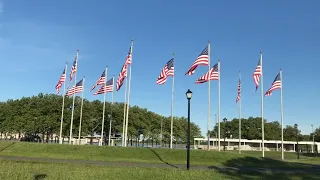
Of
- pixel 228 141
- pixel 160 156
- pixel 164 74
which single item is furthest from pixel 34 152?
pixel 228 141

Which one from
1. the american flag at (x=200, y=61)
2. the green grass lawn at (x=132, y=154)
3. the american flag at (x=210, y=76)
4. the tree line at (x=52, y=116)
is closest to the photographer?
the green grass lawn at (x=132, y=154)

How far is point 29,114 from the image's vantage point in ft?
235

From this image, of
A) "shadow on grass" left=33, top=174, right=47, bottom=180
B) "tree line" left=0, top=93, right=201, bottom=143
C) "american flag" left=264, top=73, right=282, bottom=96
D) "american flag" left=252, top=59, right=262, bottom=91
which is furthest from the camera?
"tree line" left=0, top=93, right=201, bottom=143

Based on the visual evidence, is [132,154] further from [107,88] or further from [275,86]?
[275,86]

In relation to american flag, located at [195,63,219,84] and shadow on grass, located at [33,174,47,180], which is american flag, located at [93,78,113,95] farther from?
shadow on grass, located at [33,174,47,180]

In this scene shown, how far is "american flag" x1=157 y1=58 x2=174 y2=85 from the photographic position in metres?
38.2

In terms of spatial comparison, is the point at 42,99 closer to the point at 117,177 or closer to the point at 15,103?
the point at 15,103

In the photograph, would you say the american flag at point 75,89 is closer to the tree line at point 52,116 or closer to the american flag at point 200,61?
the american flag at point 200,61

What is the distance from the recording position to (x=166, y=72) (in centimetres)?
3859

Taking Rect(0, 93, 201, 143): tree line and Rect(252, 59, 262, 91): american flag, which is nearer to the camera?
Rect(252, 59, 262, 91): american flag

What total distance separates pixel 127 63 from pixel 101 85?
6.64 metres

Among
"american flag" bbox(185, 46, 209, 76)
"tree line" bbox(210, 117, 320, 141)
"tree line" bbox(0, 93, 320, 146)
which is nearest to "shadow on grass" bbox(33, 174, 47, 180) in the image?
"american flag" bbox(185, 46, 209, 76)

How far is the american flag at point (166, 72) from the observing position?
38156mm

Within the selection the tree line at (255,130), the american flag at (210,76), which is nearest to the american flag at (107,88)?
the american flag at (210,76)
